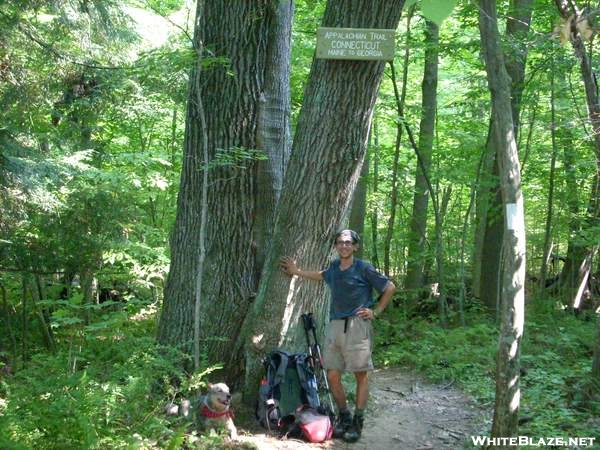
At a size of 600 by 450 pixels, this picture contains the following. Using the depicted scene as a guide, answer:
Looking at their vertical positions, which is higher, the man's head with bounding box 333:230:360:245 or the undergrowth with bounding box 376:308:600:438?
the man's head with bounding box 333:230:360:245

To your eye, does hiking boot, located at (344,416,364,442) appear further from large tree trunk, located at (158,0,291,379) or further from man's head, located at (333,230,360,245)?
man's head, located at (333,230,360,245)

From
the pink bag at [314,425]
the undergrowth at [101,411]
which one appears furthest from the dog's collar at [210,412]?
the pink bag at [314,425]

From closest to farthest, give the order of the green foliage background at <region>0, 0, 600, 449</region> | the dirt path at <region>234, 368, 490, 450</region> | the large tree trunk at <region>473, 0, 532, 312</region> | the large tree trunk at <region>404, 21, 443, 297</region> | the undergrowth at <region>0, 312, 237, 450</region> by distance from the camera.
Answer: the undergrowth at <region>0, 312, 237, 450</region>, the dirt path at <region>234, 368, 490, 450</region>, the green foliage background at <region>0, 0, 600, 449</region>, the large tree trunk at <region>473, 0, 532, 312</region>, the large tree trunk at <region>404, 21, 443, 297</region>

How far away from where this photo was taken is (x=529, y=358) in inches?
310

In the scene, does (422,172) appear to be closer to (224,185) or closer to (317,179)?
(224,185)

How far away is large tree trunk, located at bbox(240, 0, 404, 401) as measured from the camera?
5258 mm

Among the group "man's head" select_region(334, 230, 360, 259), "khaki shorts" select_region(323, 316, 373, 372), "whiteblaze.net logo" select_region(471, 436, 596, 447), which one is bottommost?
"whiteblaze.net logo" select_region(471, 436, 596, 447)

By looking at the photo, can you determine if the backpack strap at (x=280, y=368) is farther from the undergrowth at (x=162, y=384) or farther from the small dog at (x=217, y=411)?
the undergrowth at (x=162, y=384)

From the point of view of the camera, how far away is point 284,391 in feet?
17.6

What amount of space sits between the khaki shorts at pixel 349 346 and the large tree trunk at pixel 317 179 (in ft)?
1.54

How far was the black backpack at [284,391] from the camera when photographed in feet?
17.3

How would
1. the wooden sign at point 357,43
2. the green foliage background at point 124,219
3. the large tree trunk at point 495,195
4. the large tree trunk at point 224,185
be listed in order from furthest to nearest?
1. the large tree trunk at point 495,195
2. the large tree trunk at point 224,185
3. the green foliage background at point 124,219
4. the wooden sign at point 357,43

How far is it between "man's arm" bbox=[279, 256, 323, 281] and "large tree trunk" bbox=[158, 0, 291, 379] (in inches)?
27.9

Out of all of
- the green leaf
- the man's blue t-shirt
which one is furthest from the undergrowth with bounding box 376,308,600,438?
the green leaf
